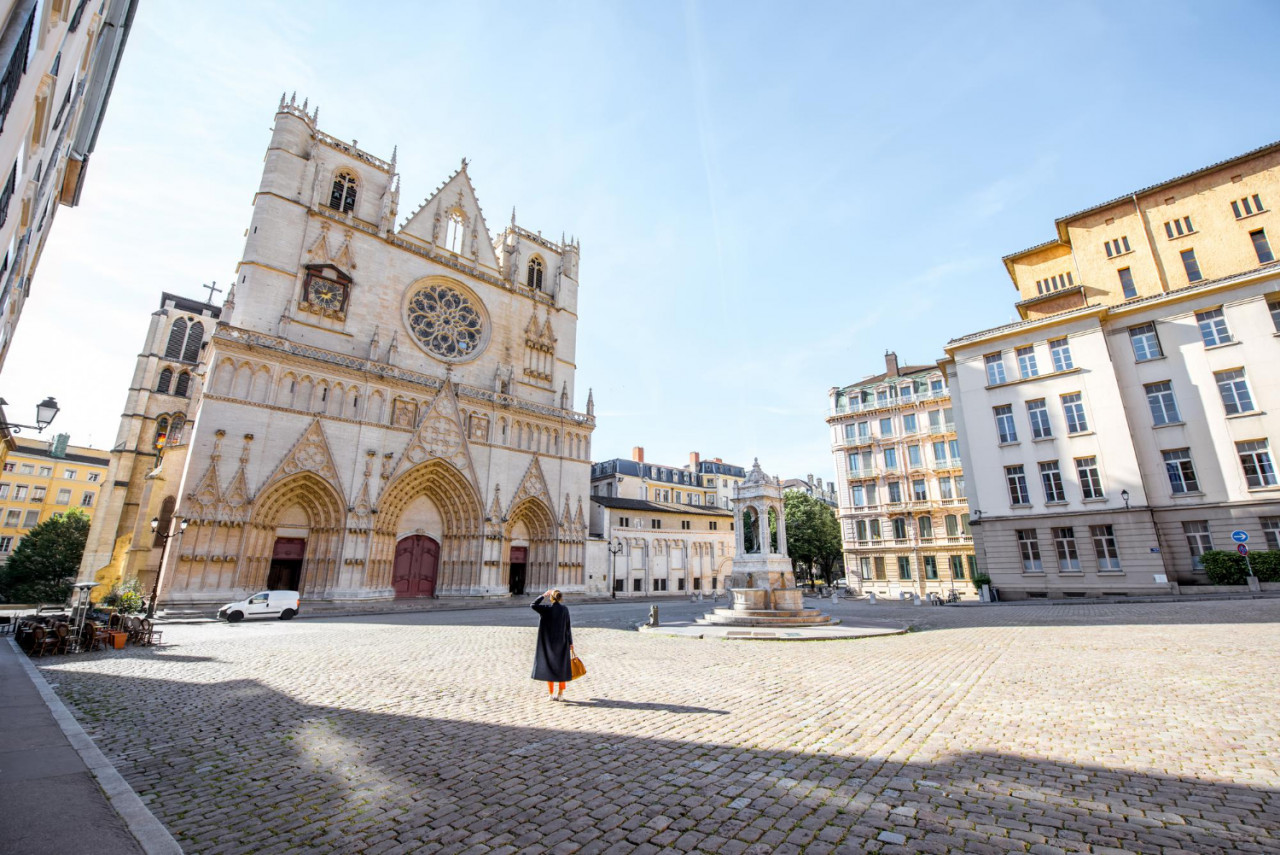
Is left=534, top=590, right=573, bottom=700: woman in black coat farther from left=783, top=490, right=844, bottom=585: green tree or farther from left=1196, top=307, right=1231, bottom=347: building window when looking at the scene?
left=783, top=490, right=844, bottom=585: green tree

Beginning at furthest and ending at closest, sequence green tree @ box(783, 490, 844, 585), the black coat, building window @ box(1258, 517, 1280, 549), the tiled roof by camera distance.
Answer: green tree @ box(783, 490, 844, 585)
the tiled roof
building window @ box(1258, 517, 1280, 549)
the black coat

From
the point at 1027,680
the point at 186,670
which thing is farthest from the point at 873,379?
the point at 186,670

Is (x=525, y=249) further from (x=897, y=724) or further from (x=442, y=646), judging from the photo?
(x=897, y=724)

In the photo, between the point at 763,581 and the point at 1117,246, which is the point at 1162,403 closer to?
the point at 1117,246

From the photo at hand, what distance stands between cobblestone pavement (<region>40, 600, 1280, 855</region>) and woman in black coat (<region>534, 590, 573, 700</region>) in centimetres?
35

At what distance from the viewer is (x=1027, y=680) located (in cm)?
830

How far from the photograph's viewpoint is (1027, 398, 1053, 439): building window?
88.1ft

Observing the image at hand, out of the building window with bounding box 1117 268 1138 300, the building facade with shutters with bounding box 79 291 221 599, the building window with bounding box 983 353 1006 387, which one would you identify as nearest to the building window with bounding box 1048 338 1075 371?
the building window with bounding box 983 353 1006 387

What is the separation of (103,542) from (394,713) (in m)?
41.4

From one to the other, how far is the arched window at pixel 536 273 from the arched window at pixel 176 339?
2865 cm

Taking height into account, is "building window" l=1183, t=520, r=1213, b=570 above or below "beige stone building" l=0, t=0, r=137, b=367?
below

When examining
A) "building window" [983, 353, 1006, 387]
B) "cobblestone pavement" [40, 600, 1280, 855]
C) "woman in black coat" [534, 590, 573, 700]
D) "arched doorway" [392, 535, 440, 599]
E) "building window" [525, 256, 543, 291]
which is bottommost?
"cobblestone pavement" [40, 600, 1280, 855]

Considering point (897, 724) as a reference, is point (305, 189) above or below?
above

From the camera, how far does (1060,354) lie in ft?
89.3
